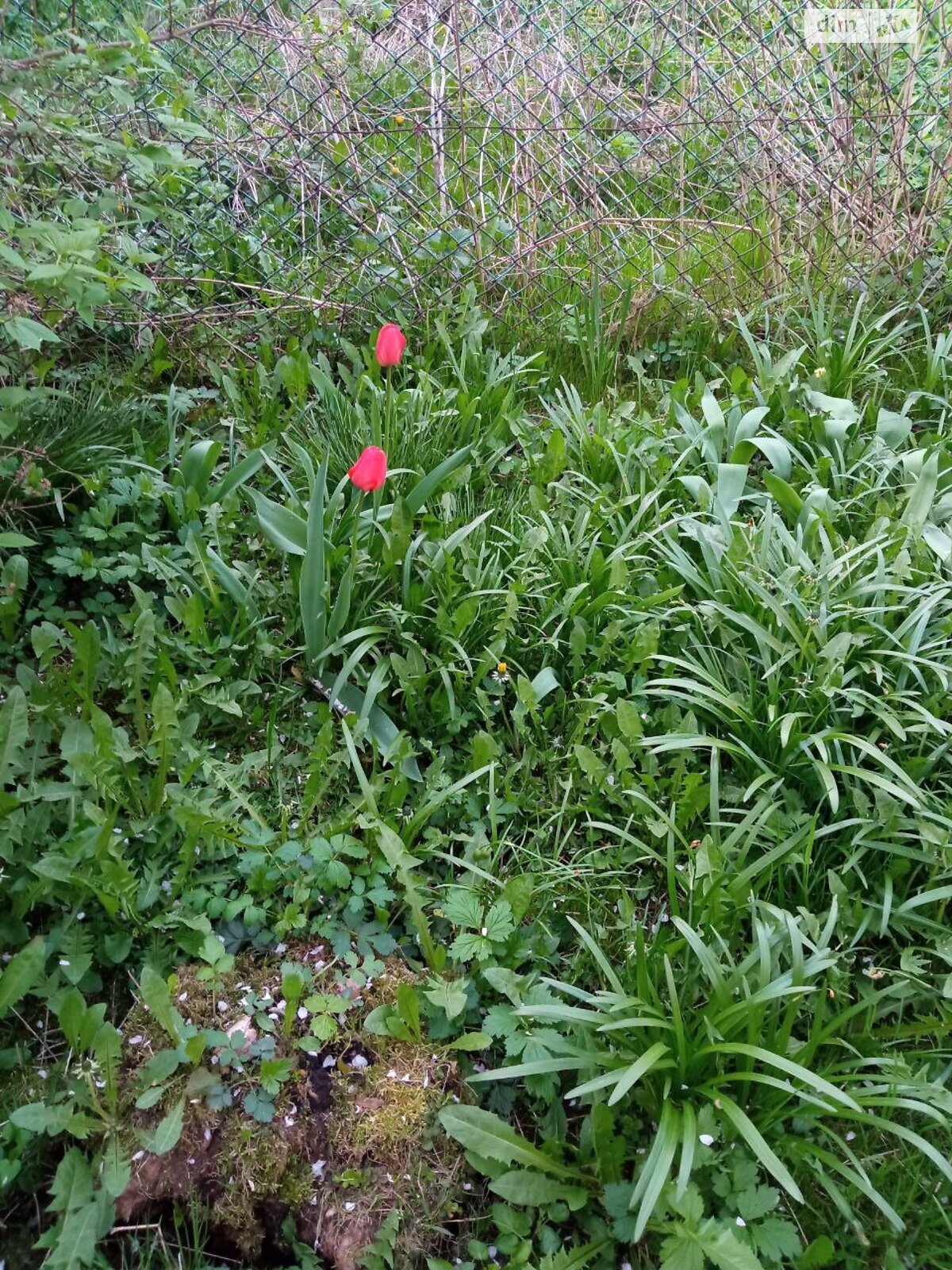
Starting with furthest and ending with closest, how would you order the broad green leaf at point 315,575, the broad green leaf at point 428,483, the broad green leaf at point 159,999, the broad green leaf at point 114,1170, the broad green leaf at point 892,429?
the broad green leaf at point 892,429, the broad green leaf at point 428,483, the broad green leaf at point 315,575, the broad green leaf at point 159,999, the broad green leaf at point 114,1170

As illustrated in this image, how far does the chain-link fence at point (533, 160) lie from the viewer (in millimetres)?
3094

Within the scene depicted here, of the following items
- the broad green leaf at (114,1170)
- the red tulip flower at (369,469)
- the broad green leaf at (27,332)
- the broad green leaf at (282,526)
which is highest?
the broad green leaf at (27,332)

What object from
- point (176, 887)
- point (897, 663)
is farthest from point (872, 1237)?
point (176, 887)

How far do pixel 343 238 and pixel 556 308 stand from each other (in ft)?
2.58

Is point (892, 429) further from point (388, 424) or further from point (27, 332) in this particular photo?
point (27, 332)

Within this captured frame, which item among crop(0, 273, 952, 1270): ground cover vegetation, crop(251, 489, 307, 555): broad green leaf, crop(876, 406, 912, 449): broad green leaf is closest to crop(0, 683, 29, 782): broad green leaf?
crop(0, 273, 952, 1270): ground cover vegetation

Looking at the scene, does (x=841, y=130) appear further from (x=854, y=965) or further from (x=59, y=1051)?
(x=59, y=1051)

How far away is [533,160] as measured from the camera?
3270 mm

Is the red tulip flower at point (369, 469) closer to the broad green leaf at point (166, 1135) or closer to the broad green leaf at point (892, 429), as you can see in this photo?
the broad green leaf at point (166, 1135)

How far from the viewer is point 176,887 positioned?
180 cm

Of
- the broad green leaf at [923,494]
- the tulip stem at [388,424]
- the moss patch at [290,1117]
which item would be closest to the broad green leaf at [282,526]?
the tulip stem at [388,424]

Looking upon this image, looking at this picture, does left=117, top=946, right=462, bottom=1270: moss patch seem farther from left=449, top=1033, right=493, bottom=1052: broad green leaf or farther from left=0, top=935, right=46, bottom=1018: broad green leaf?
left=0, top=935, right=46, bottom=1018: broad green leaf

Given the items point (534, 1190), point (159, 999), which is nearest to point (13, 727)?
point (159, 999)

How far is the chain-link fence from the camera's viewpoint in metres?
3.09
